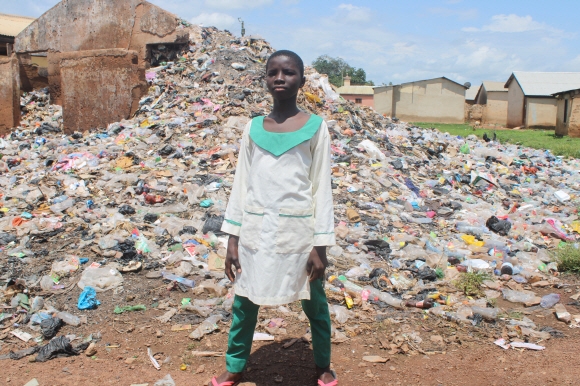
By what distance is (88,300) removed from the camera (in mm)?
3045

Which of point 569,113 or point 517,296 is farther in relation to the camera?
point 569,113

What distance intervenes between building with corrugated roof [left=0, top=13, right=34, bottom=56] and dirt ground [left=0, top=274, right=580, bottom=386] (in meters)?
12.9

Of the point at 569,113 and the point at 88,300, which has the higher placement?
the point at 569,113

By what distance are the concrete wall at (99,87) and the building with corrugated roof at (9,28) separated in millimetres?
6926

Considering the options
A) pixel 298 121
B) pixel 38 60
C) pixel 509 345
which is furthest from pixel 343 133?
pixel 38 60

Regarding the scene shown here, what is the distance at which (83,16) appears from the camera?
360 inches

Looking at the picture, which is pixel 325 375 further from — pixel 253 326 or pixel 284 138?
pixel 284 138

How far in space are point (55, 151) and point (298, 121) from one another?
5.81 metres

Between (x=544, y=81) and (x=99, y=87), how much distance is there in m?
23.5

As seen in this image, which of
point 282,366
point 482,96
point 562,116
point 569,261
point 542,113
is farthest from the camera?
point 482,96

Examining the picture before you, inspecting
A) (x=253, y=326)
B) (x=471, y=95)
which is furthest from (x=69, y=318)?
(x=471, y=95)

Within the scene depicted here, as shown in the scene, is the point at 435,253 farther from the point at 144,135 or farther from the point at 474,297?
the point at 144,135

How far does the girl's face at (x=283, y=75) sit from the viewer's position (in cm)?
193

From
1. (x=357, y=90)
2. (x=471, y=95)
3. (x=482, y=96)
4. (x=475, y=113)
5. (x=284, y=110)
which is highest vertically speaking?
(x=357, y=90)
